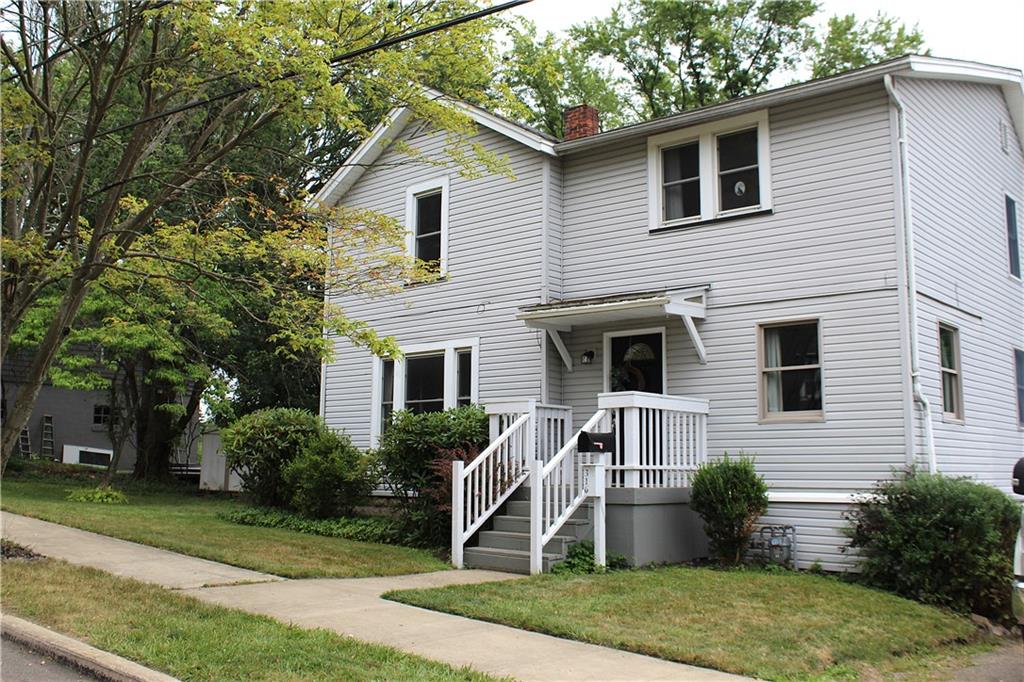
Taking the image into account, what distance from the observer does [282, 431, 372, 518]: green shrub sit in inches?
591

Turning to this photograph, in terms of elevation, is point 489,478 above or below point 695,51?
below

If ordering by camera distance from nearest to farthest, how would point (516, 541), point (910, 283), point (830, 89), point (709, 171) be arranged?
point (910, 283) < point (516, 541) < point (830, 89) < point (709, 171)

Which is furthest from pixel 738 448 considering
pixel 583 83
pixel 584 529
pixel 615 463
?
pixel 583 83

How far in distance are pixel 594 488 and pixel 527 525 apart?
128cm

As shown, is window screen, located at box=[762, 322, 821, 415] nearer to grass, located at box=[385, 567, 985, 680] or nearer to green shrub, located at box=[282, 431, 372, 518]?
grass, located at box=[385, 567, 985, 680]

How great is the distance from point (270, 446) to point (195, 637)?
32.2ft

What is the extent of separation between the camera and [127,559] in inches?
416

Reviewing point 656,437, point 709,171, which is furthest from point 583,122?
point 656,437

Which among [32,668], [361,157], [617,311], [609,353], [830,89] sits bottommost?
[32,668]

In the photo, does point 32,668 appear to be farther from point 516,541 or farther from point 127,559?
point 516,541

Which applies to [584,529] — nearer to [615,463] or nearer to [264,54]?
[615,463]

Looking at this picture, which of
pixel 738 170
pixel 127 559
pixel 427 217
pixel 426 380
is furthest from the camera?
pixel 427 217

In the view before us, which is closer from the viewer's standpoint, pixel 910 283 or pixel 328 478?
pixel 910 283

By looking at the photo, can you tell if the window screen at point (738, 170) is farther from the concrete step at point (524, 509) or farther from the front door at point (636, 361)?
the concrete step at point (524, 509)
